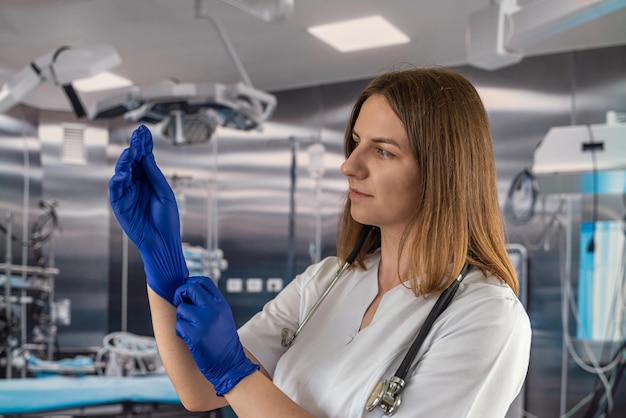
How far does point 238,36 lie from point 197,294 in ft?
12.1

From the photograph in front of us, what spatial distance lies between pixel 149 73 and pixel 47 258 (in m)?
1.72

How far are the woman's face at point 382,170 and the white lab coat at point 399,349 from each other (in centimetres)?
15

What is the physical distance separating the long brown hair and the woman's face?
2 centimetres

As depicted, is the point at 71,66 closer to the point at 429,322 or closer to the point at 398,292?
the point at 398,292

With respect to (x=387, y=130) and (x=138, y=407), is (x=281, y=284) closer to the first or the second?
(x=138, y=407)

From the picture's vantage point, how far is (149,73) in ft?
17.3

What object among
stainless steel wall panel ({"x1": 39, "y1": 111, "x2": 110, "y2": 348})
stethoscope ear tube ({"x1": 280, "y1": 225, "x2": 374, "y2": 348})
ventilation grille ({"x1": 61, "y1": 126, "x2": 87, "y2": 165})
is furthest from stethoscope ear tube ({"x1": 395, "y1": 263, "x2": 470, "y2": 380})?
ventilation grille ({"x1": 61, "y1": 126, "x2": 87, "y2": 165})

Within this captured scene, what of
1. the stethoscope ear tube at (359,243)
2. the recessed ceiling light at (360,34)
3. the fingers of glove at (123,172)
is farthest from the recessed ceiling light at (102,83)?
the fingers of glove at (123,172)

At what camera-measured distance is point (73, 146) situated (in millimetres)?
5781

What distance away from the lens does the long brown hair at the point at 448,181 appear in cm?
118

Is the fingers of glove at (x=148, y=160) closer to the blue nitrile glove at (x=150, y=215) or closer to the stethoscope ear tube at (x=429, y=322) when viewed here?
the blue nitrile glove at (x=150, y=215)

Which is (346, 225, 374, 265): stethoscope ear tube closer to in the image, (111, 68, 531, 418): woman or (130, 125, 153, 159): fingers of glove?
(111, 68, 531, 418): woman

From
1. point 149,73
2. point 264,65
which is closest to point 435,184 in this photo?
point 264,65

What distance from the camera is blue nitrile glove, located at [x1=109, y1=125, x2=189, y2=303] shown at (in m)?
1.17
